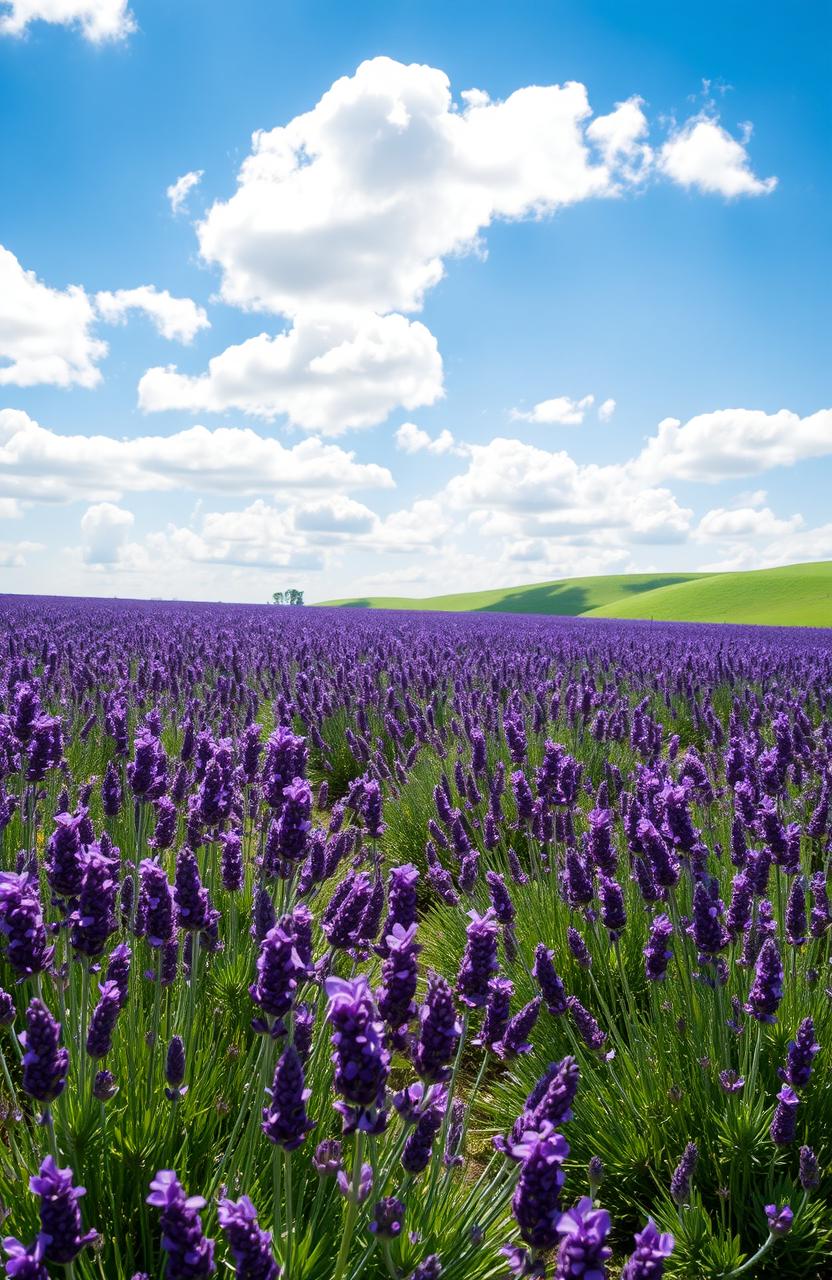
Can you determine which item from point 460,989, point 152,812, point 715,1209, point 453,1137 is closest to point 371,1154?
point 453,1137

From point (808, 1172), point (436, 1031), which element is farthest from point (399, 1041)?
point (808, 1172)

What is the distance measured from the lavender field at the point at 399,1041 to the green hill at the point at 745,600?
1635 inches

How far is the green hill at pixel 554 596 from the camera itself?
8031 cm

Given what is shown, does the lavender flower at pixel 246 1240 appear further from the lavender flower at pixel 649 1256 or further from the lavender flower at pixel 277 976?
the lavender flower at pixel 649 1256

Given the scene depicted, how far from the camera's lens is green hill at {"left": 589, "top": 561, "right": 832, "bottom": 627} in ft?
148

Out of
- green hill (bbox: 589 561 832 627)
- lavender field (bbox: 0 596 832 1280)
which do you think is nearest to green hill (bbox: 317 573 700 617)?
green hill (bbox: 589 561 832 627)

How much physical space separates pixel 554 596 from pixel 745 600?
36801 millimetres

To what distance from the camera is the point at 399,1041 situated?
1408mm

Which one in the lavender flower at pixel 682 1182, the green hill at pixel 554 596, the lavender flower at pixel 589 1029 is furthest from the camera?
the green hill at pixel 554 596

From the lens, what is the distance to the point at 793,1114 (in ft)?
6.21

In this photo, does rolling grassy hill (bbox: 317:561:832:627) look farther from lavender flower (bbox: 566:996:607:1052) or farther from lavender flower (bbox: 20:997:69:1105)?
lavender flower (bbox: 20:997:69:1105)

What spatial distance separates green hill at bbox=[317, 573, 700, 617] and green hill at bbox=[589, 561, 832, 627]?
61.2ft

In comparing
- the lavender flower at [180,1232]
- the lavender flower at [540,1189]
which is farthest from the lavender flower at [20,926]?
the lavender flower at [540,1189]

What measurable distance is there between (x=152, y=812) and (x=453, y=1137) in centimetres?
224
